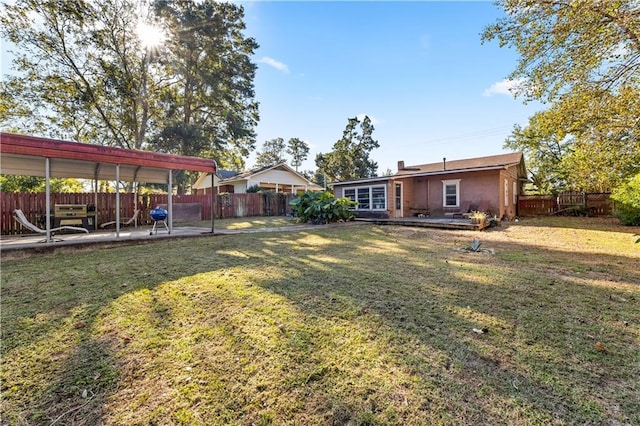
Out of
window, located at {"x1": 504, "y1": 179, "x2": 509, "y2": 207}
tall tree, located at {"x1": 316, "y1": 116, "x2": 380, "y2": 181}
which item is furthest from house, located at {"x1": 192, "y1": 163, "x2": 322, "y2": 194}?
window, located at {"x1": 504, "y1": 179, "x2": 509, "y2": 207}

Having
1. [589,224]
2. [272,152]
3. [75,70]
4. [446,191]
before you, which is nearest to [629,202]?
[589,224]

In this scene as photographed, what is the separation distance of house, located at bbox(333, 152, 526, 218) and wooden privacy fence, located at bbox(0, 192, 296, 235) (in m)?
5.19

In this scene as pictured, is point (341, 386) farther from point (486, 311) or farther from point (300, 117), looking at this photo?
point (300, 117)

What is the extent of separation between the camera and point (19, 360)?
2039 millimetres

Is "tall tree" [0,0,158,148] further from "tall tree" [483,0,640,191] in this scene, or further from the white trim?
"tall tree" [483,0,640,191]

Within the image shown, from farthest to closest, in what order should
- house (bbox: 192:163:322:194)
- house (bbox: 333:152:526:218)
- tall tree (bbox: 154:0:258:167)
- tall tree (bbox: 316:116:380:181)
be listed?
tall tree (bbox: 316:116:380:181) → house (bbox: 192:163:322:194) → tall tree (bbox: 154:0:258:167) → house (bbox: 333:152:526:218)

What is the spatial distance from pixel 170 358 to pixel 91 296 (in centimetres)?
205

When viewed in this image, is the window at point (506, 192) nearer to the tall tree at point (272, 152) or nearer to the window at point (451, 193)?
the window at point (451, 193)

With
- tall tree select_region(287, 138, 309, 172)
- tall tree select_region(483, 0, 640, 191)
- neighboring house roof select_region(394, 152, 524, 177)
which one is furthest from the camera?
tall tree select_region(287, 138, 309, 172)

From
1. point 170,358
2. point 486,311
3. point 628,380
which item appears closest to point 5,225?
point 170,358

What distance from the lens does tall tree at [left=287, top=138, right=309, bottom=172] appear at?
173 feet

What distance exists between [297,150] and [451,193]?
41444 millimetres

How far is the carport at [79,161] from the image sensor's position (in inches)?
232

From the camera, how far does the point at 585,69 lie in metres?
7.41
